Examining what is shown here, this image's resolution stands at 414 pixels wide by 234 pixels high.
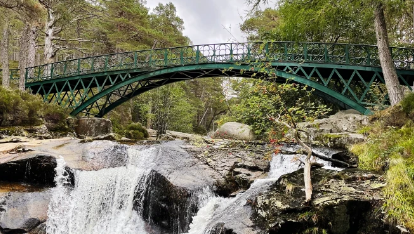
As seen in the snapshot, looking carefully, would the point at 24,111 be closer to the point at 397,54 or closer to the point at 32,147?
the point at 32,147

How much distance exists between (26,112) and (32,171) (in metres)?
6.09

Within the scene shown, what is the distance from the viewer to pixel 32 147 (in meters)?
8.97

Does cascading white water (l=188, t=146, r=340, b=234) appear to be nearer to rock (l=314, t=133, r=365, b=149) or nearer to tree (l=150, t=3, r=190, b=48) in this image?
rock (l=314, t=133, r=365, b=149)

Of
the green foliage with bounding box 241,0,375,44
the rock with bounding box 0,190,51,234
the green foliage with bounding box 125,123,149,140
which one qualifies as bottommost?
the rock with bounding box 0,190,51,234

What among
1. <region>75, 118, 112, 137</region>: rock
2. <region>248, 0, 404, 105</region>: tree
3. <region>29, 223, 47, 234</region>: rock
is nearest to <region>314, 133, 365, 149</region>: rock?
<region>248, 0, 404, 105</region>: tree

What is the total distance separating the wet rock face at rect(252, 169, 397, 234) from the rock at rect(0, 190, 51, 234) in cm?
524

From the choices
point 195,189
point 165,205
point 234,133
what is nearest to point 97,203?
point 165,205

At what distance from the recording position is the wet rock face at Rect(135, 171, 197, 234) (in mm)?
7223

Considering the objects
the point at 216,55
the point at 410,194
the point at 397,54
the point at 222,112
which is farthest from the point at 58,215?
the point at 222,112

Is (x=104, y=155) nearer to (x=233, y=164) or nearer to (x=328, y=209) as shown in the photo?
(x=233, y=164)

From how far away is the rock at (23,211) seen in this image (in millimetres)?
6293

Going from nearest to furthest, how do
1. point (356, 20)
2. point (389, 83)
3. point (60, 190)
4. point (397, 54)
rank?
1. point (60, 190)
2. point (389, 83)
3. point (397, 54)
4. point (356, 20)

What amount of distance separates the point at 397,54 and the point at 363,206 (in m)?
11.7

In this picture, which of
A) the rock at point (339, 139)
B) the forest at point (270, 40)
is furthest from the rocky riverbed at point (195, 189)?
the rock at point (339, 139)
